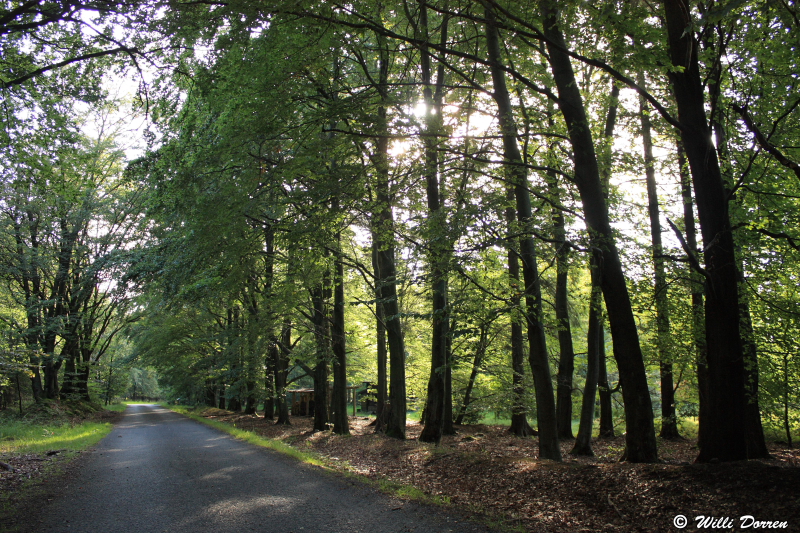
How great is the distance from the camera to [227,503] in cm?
591

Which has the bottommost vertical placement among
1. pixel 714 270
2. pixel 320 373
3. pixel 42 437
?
pixel 42 437

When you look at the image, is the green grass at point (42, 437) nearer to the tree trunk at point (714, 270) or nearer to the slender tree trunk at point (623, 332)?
the slender tree trunk at point (623, 332)

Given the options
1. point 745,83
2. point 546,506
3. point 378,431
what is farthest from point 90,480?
point 745,83

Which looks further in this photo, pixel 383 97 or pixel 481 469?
pixel 383 97

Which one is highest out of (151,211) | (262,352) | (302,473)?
(151,211)

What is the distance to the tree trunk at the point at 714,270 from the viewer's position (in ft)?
18.2

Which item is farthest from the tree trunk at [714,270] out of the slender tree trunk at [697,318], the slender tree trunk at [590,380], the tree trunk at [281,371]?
the tree trunk at [281,371]

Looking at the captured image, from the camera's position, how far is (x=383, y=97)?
28.8 ft

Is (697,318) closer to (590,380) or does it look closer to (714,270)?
(590,380)

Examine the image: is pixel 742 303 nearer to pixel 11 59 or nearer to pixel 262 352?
pixel 11 59

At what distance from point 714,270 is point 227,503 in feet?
22.4

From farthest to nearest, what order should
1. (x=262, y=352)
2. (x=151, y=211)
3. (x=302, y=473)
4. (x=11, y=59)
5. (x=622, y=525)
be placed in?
(x=262, y=352), (x=151, y=211), (x=11, y=59), (x=302, y=473), (x=622, y=525)

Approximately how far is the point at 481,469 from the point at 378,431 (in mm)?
9084

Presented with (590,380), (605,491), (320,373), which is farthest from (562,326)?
(320,373)
